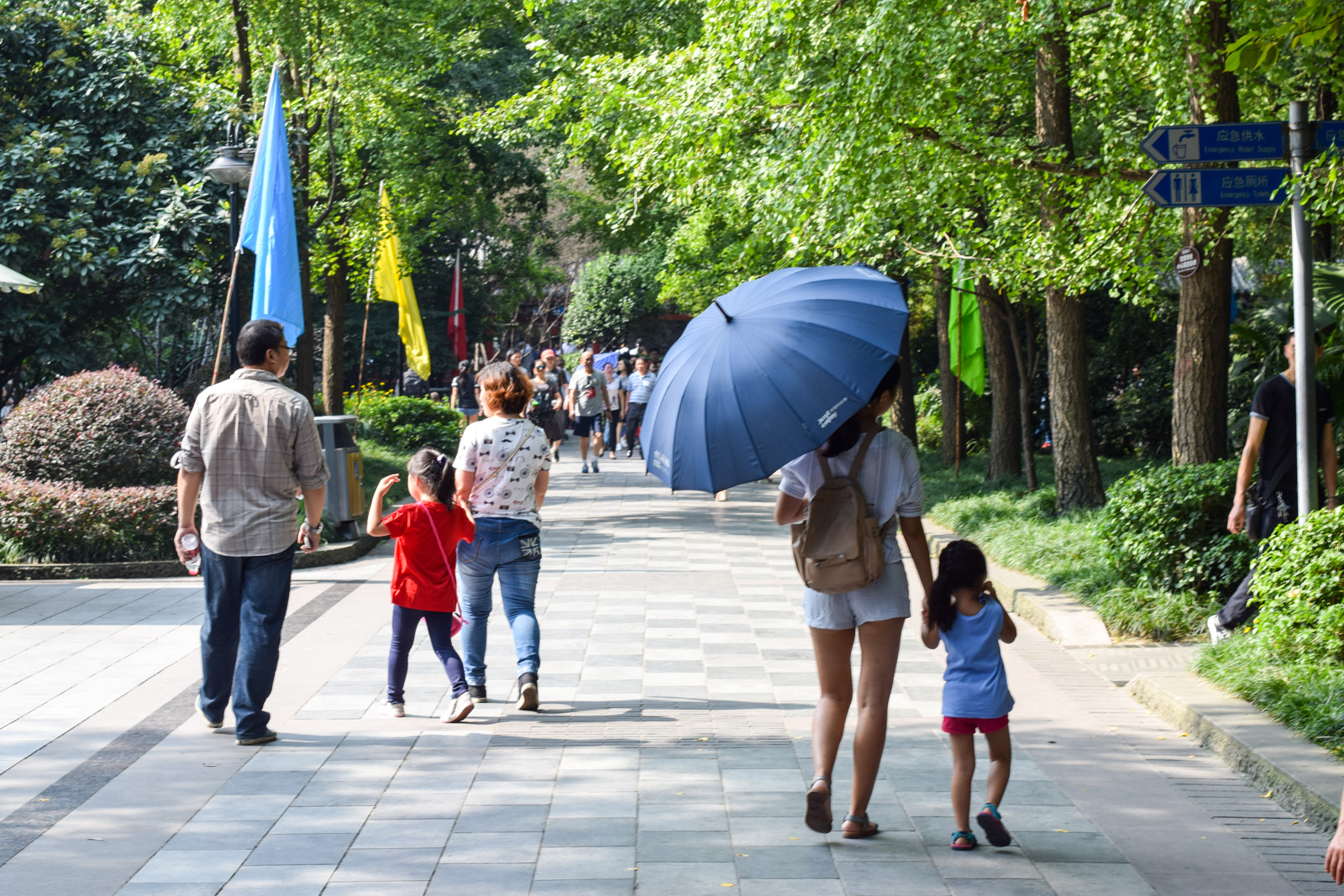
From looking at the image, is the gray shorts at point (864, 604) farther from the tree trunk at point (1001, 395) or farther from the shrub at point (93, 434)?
the tree trunk at point (1001, 395)

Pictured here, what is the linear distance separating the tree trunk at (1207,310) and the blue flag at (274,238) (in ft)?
23.3

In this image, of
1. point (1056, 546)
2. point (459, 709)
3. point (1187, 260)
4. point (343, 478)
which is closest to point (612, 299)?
point (343, 478)

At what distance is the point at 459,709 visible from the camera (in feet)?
21.1

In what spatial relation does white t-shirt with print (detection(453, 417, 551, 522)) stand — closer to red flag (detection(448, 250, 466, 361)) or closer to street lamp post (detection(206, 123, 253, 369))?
street lamp post (detection(206, 123, 253, 369))

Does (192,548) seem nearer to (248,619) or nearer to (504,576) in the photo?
(248,619)

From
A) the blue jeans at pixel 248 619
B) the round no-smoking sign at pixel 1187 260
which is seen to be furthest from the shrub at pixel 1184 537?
the blue jeans at pixel 248 619

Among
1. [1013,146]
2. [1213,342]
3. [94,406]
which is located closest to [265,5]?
[94,406]

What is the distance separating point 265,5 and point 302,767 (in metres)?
13.3

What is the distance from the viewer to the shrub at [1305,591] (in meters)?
6.44

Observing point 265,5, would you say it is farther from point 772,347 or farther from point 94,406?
point 772,347

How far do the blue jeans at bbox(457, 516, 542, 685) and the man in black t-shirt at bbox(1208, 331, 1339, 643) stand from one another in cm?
391

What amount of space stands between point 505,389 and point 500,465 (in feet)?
1.31

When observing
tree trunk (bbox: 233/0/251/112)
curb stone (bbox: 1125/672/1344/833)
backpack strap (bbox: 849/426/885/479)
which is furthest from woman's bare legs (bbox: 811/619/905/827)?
tree trunk (bbox: 233/0/251/112)

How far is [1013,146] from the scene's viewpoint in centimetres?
1150
